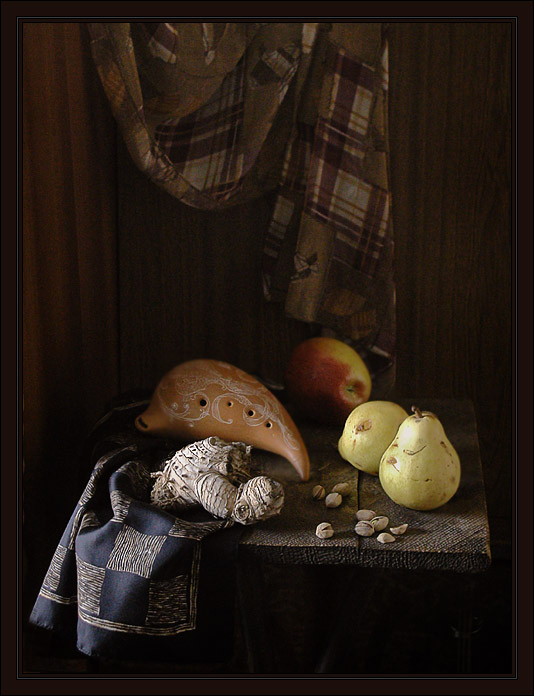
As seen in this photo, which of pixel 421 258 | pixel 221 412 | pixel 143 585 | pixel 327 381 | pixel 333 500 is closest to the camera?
pixel 143 585

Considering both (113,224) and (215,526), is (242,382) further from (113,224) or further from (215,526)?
(113,224)

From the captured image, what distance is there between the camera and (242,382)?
997 millimetres

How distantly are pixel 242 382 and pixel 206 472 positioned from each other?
0.20 meters

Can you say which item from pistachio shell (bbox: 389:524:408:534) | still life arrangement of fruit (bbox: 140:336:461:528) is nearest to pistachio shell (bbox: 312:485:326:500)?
still life arrangement of fruit (bbox: 140:336:461:528)

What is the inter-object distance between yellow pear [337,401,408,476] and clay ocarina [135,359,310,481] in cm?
6

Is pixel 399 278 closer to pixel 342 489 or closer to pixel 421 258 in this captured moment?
pixel 421 258

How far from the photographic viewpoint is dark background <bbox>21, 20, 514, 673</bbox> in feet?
3.69

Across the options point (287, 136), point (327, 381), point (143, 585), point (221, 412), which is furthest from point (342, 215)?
point (143, 585)

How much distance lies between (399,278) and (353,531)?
0.62m

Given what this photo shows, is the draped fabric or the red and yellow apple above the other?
the draped fabric

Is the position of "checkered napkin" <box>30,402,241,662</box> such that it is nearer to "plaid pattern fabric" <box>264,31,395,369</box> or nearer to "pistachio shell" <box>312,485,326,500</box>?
"pistachio shell" <box>312,485,326,500</box>

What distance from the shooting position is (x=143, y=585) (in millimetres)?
749

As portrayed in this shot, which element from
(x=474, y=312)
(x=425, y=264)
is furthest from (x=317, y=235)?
(x=474, y=312)

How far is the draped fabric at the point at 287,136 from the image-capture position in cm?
105
